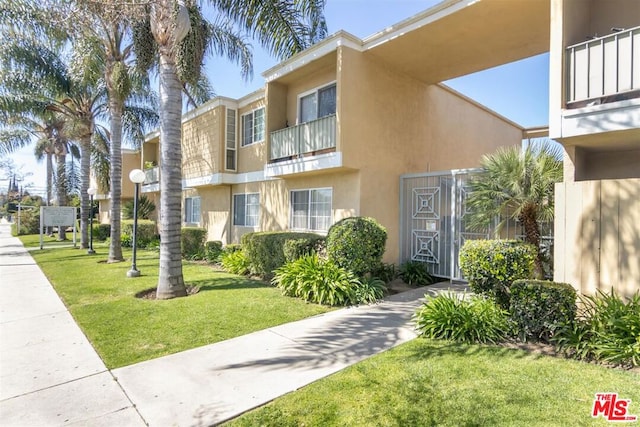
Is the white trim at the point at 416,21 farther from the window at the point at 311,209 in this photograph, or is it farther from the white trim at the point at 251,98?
the white trim at the point at 251,98

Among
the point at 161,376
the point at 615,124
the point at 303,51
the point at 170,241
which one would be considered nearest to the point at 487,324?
the point at 615,124

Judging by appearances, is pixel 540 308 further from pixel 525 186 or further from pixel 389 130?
pixel 389 130

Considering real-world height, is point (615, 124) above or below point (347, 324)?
above

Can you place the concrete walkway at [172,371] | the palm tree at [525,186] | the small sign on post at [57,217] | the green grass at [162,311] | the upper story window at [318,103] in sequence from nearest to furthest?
the concrete walkway at [172,371], the green grass at [162,311], the palm tree at [525,186], the upper story window at [318,103], the small sign on post at [57,217]

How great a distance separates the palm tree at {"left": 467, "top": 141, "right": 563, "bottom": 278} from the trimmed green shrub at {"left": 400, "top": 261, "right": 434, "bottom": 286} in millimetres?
2893

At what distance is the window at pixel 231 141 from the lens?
1628 cm

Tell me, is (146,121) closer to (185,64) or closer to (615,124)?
(185,64)

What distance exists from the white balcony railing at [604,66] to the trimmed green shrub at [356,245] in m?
4.79

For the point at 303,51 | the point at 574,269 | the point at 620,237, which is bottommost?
the point at 574,269

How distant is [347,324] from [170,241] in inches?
195

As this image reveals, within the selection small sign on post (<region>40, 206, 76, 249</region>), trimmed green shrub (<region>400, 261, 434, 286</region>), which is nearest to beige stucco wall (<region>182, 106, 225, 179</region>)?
small sign on post (<region>40, 206, 76, 249</region>)

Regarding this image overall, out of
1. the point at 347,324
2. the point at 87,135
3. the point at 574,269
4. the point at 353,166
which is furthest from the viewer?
the point at 87,135

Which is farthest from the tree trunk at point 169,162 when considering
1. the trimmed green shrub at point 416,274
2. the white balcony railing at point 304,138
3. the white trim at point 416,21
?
the trimmed green shrub at point 416,274

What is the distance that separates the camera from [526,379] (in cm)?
429
